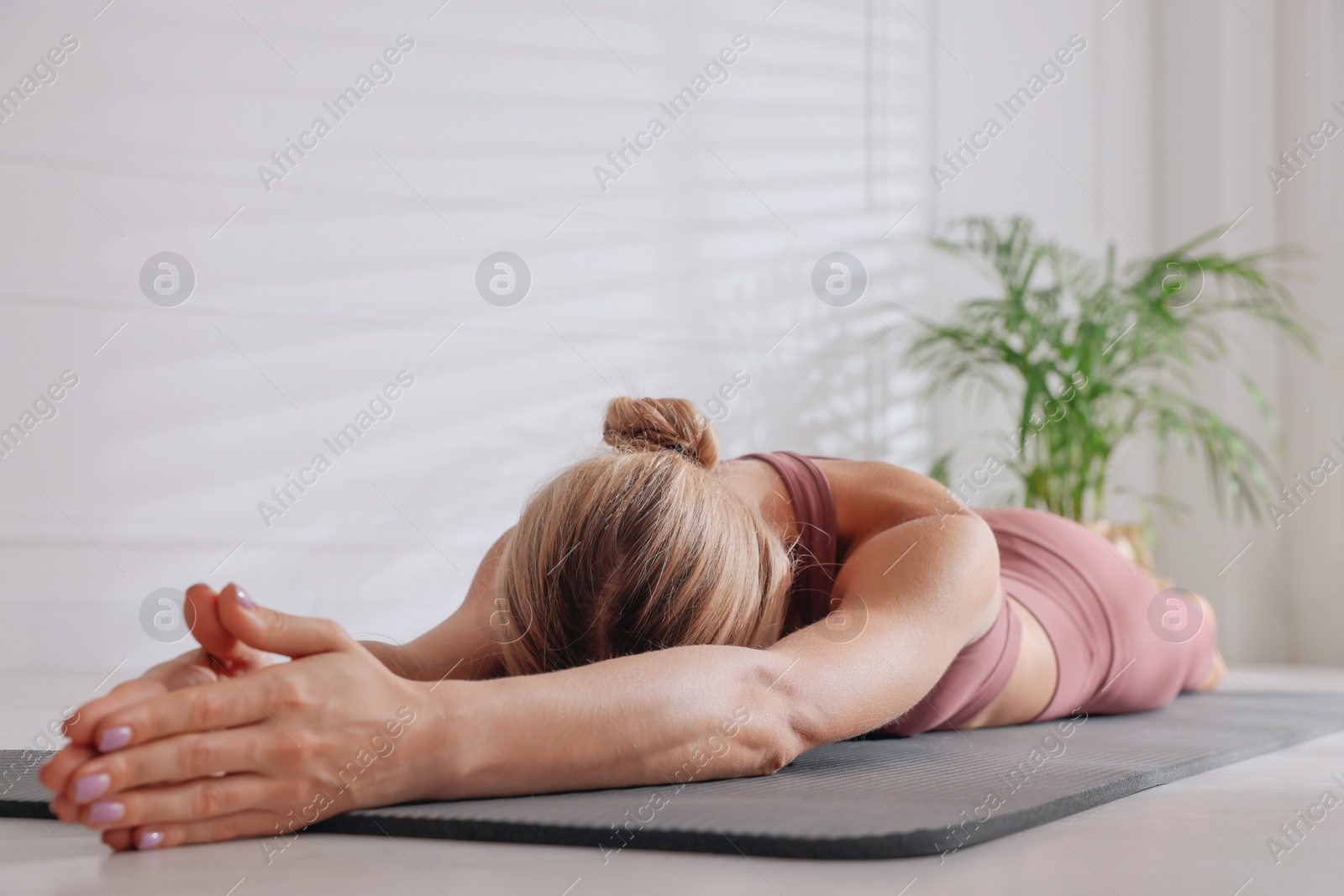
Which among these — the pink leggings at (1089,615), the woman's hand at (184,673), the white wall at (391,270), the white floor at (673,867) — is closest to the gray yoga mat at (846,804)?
the white floor at (673,867)

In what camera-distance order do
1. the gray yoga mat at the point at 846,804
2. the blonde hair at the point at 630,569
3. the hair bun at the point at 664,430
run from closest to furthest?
the gray yoga mat at the point at 846,804, the blonde hair at the point at 630,569, the hair bun at the point at 664,430

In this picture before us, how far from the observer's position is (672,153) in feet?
12.6

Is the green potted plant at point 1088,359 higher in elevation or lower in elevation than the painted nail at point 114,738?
higher

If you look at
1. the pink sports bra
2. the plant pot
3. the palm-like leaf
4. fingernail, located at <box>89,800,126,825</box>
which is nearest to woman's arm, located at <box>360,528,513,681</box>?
the pink sports bra

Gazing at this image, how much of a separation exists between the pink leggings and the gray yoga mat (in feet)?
1.18

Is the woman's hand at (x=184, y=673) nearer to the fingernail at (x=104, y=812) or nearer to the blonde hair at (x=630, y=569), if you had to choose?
the fingernail at (x=104, y=812)

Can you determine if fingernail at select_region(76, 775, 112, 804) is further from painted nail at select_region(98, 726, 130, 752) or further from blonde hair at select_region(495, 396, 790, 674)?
blonde hair at select_region(495, 396, 790, 674)

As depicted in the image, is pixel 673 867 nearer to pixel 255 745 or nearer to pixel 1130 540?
pixel 255 745

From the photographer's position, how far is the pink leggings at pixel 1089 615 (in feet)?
6.43

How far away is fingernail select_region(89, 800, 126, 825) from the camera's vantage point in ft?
2.76

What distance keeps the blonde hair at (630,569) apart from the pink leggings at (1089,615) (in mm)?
810

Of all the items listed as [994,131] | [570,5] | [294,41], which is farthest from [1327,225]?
[294,41]

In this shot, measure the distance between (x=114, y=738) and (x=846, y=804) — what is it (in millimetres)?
575

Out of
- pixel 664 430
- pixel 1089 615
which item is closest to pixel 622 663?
pixel 664 430
